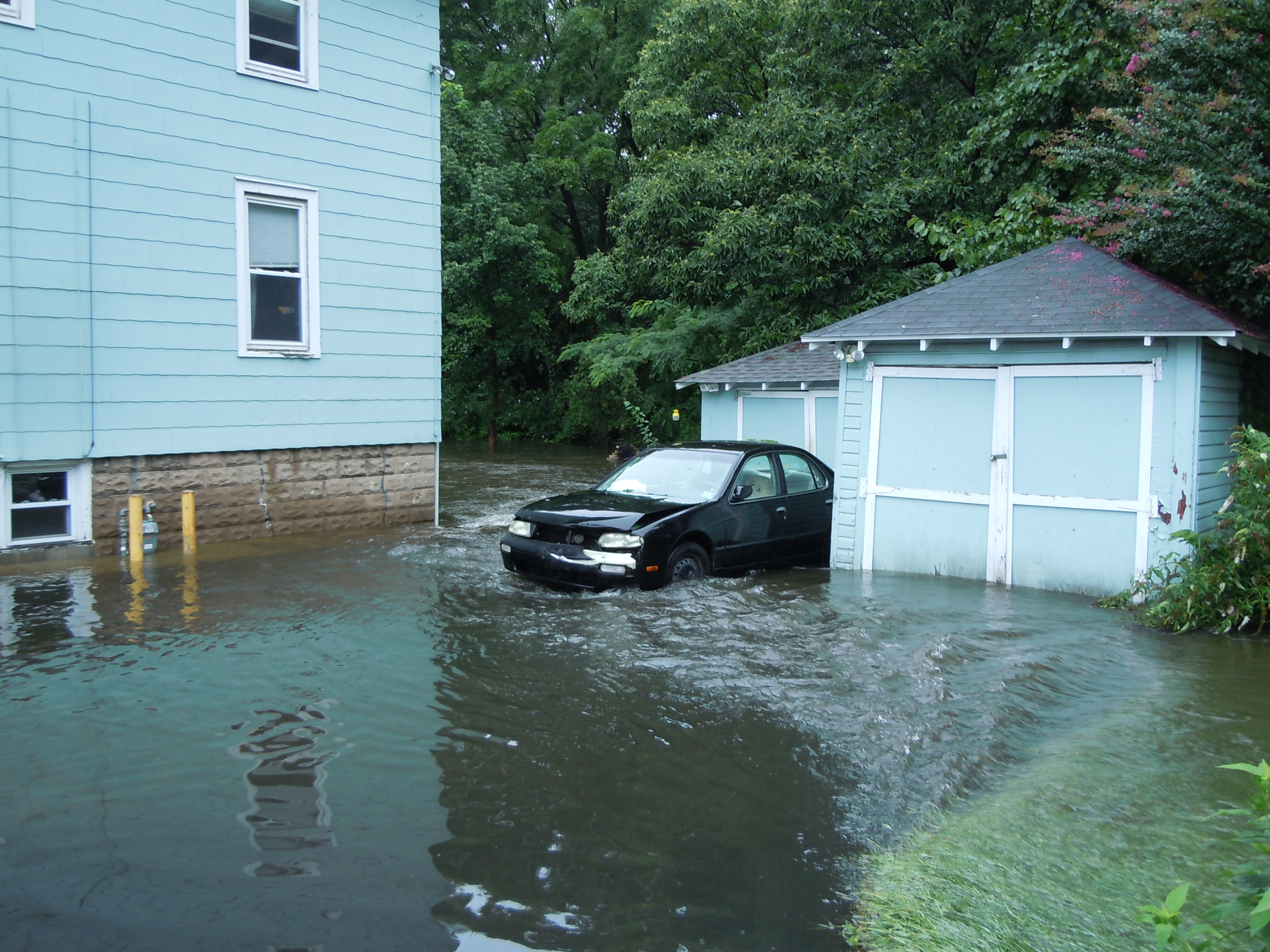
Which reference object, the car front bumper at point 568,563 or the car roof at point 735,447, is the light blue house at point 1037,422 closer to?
the car roof at point 735,447

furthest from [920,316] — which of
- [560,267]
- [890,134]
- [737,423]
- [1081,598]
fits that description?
[560,267]

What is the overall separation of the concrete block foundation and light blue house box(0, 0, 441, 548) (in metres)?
0.03

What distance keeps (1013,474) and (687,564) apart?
3.23 m

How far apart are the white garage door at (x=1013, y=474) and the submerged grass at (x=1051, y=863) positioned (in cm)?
427

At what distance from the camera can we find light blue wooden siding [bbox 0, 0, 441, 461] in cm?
980

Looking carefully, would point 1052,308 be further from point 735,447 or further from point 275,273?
point 275,273

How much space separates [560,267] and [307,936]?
31671 mm

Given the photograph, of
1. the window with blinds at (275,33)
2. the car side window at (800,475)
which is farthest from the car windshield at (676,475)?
the window with blinds at (275,33)

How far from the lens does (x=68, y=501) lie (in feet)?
33.7

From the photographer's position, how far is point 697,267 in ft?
62.6

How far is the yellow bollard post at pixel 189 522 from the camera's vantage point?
1066 centimetres

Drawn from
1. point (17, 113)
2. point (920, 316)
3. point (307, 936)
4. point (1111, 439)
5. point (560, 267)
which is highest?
point (560, 267)

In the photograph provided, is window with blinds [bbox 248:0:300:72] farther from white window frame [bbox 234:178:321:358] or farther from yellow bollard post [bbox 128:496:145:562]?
yellow bollard post [bbox 128:496:145:562]

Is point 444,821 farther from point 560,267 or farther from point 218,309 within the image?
point 560,267
